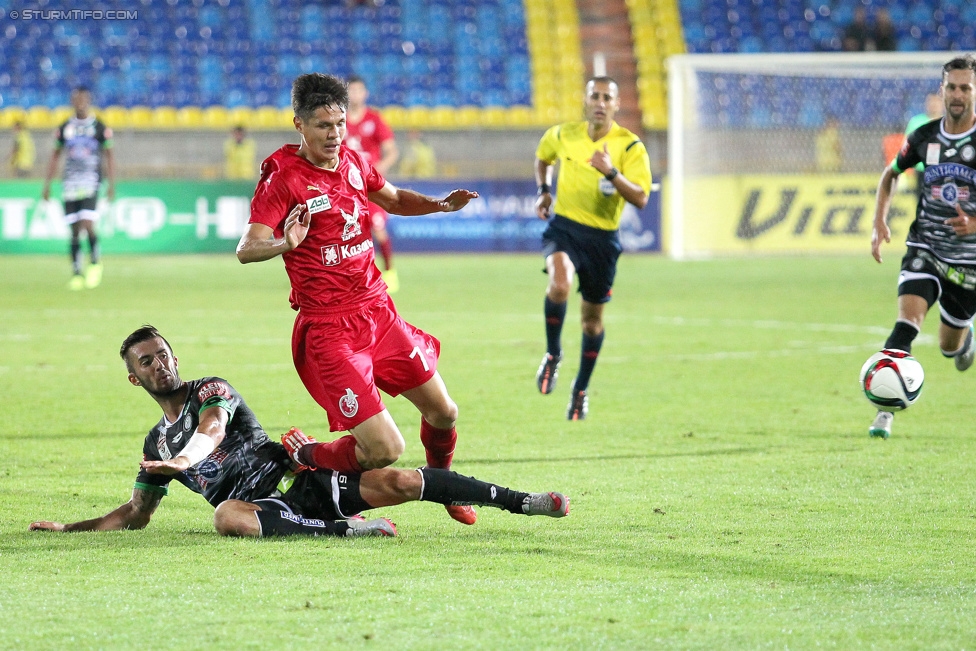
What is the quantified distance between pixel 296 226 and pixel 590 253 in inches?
169

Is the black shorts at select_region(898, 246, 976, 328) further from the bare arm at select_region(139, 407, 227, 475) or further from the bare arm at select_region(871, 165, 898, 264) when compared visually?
the bare arm at select_region(139, 407, 227, 475)

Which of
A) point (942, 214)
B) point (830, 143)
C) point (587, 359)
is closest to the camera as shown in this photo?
point (942, 214)

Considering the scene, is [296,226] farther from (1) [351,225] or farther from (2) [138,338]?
(2) [138,338]

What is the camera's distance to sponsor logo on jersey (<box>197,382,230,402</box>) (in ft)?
17.6

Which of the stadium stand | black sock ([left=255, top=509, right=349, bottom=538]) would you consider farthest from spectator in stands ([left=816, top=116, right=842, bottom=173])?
black sock ([left=255, top=509, right=349, bottom=538])

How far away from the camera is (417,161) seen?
26.1 m

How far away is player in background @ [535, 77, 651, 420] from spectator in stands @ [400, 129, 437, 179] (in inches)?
657

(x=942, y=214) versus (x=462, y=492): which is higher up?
(x=942, y=214)

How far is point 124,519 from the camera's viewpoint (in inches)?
213

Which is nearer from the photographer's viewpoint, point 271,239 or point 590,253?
point 271,239

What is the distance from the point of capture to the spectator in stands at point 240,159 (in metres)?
25.2

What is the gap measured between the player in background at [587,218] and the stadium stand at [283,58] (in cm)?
1784

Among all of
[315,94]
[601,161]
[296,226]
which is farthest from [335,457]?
[601,161]

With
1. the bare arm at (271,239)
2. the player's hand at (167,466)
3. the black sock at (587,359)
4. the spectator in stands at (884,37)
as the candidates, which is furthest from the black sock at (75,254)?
the spectator in stands at (884,37)
